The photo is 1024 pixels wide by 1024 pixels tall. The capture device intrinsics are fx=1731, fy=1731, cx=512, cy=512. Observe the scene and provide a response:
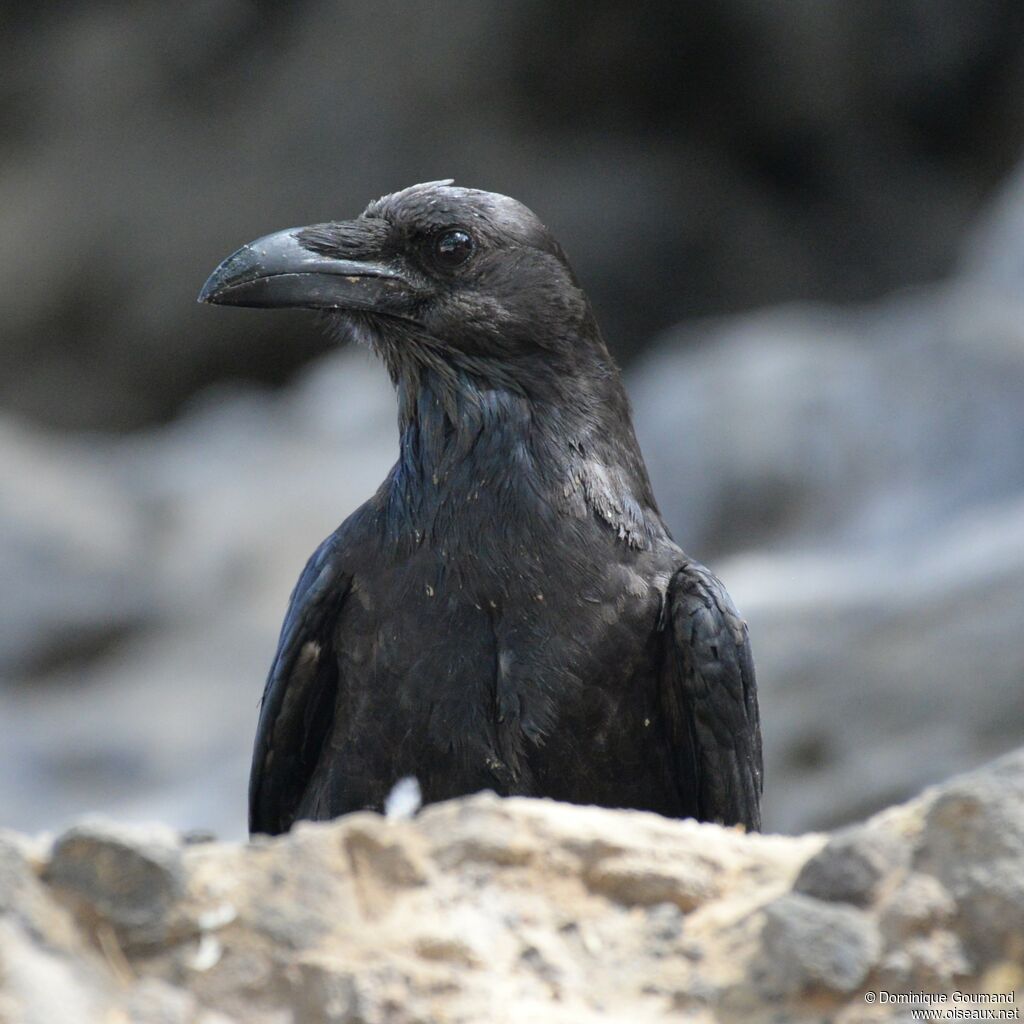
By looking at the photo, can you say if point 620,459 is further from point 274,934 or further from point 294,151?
point 294,151

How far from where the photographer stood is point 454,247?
4.62 meters

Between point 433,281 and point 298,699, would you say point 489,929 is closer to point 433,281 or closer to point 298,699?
point 298,699

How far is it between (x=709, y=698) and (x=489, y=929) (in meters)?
1.73

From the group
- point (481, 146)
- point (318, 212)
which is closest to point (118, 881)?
point (318, 212)

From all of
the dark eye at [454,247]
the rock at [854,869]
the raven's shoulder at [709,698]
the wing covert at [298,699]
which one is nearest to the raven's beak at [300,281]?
the dark eye at [454,247]

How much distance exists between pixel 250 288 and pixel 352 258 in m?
0.29

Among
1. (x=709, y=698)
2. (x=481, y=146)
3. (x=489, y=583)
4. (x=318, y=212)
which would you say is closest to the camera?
(x=489, y=583)

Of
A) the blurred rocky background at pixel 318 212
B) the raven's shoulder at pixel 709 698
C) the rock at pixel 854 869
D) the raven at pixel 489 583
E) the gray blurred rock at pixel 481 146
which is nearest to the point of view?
the rock at pixel 854 869

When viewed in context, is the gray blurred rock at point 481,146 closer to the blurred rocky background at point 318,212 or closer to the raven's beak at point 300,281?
the blurred rocky background at point 318,212

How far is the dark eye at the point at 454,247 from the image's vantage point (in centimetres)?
462

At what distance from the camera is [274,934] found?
8.75 ft

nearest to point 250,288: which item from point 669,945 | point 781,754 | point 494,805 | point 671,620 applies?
point 671,620

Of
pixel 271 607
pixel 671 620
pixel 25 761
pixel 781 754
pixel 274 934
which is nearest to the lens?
pixel 274 934

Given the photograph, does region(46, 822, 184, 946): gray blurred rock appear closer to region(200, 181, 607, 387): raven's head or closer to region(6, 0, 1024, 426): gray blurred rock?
region(200, 181, 607, 387): raven's head
